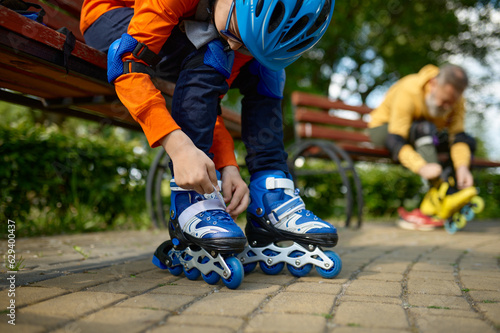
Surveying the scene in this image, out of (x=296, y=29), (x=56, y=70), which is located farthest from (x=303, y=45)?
(x=56, y=70)

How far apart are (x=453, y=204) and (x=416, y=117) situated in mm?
922

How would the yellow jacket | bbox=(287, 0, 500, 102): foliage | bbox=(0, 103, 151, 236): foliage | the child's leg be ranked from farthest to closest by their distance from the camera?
1. bbox=(287, 0, 500, 102): foliage
2. the yellow jacket
3. bbox=(0, 103, 151, 236): foliage
4. the child's leg

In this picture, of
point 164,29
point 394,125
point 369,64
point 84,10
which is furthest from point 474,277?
point 369,64

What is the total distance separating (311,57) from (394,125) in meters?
9.05

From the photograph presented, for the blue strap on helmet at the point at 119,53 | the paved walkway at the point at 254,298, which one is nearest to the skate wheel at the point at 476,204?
the paved walkway at the point at 254,298

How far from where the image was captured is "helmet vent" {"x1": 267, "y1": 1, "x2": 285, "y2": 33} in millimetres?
1389

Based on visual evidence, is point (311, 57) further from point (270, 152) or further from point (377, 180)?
point (270, 152)

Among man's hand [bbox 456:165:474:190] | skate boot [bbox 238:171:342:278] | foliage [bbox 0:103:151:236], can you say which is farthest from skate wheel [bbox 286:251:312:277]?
man's hand [bbox 456:165:474:190]

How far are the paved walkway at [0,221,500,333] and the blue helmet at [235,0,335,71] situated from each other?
83 cm

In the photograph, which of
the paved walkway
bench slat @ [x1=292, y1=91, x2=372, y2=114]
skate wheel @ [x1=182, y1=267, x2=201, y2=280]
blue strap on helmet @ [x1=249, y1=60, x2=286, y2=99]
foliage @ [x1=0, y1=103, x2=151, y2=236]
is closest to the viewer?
the paved walkway

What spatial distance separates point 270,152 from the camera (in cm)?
175

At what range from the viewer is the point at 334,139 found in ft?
15.6

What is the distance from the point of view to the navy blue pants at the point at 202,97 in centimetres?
146

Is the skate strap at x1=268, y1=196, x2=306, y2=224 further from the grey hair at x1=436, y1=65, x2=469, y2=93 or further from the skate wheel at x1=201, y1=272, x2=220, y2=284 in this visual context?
the grey hair at x1=436, y1=65, x2=469, y2=93
